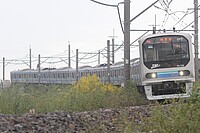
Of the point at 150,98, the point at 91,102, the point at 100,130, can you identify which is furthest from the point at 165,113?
the point at 150,98

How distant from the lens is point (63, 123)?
11.9m

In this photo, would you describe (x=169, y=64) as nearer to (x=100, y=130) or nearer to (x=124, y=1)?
(x=124, y=1)

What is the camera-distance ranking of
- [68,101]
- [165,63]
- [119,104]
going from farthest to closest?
1. [165,63]
2. [119,104]
3. [68,101]

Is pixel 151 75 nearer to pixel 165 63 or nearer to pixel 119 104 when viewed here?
pixel 165 63

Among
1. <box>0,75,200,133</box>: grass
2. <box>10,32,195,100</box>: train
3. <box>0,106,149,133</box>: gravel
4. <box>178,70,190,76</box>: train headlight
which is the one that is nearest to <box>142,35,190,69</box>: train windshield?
<box>10,32,195,100</box>: train

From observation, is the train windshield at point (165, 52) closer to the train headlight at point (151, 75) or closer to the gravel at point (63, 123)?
the train headlight at point (151, 75)

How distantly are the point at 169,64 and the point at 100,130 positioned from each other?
988 centimetres

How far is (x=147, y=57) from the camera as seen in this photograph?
20.2 meters

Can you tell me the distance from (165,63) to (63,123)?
904cm

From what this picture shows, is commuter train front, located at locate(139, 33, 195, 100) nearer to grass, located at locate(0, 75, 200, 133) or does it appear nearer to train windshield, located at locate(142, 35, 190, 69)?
train windshield, located at locate(142, 35, 190, 69)

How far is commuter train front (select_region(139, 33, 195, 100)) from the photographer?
19.7 m

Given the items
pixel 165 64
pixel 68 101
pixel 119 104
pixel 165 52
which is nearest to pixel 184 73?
pixel 165 64

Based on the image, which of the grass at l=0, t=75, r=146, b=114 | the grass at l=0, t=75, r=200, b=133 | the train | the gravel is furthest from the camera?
the train

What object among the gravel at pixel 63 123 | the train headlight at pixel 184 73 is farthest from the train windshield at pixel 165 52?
the gravel at pixel 63 123
